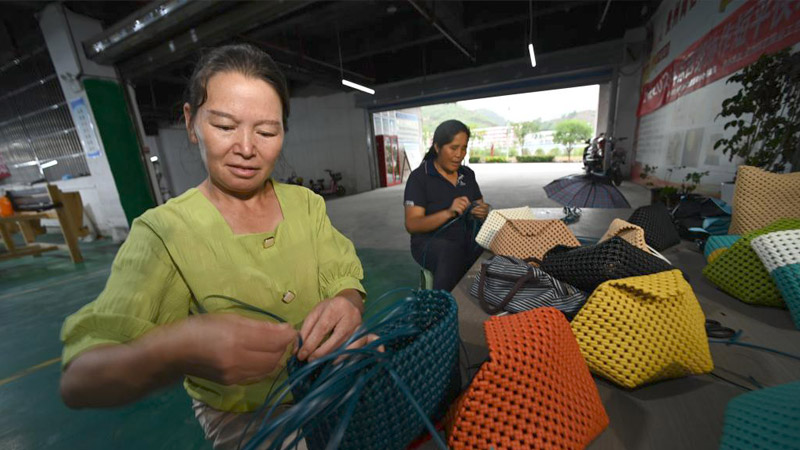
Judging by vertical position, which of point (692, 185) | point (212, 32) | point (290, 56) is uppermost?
point (290, 56)

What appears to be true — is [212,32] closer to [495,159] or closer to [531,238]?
[531,238]

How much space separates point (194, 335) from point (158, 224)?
0.38m

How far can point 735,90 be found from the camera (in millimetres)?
3072

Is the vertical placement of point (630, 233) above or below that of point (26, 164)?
below

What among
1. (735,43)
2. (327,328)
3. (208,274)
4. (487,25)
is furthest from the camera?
(487,25)

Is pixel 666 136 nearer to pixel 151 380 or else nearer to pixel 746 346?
pixel 746 346

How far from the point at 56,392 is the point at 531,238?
307cm

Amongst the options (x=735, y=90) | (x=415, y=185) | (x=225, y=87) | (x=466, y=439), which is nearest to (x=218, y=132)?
(x=225, y=87)

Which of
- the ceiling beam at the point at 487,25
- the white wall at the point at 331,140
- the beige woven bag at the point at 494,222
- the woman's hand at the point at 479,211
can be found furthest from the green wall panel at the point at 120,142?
the beige woven bag at the point at 494,222

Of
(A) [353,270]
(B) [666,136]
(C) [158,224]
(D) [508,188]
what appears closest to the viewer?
(C) [158,224]

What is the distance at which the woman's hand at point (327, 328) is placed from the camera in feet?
1.75

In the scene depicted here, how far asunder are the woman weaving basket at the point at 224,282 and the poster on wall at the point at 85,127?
6688 mm

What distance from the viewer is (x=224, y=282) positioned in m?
0.74

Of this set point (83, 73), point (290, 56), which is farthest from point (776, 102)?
point (83, 73)
